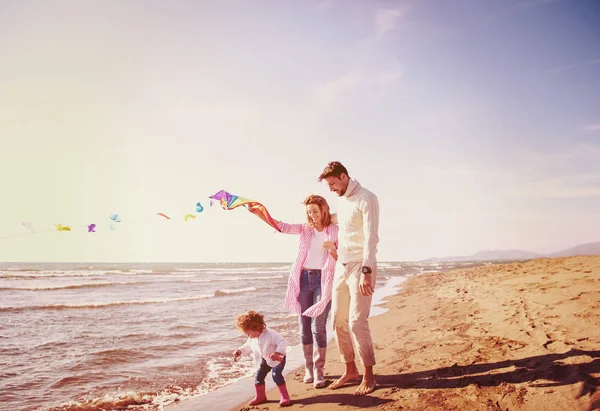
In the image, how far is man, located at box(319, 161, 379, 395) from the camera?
3359mm

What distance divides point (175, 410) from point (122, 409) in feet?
2.09

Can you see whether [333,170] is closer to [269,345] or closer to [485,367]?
[269,345]

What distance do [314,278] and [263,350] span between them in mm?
959

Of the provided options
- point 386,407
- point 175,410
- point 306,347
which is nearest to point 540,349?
point 386,407

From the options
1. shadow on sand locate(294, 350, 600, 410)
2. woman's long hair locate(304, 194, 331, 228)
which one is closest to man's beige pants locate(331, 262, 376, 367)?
shadow on sand locate(294, 350, 600, 410)

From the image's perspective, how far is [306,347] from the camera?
4020 millimetres

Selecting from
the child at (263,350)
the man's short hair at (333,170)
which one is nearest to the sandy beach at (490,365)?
the child at (263,350)

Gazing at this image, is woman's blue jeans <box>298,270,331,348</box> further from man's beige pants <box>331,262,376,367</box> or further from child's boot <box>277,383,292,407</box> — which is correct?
child's boot <box>277,383,292,407</box>

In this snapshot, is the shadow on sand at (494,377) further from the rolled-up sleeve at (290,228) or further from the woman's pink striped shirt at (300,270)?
the rolled-up sleeve at (290,228)

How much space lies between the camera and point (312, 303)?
3.99 m

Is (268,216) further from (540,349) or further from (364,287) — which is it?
(540,349)

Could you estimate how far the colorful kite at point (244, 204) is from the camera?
13.6 ft

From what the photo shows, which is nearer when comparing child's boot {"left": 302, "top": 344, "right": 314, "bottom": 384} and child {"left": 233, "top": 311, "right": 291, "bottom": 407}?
child {"left": 233, "top": 311, "right": 291, "bottom": 407}

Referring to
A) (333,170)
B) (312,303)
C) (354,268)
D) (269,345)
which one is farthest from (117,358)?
(333,170)
